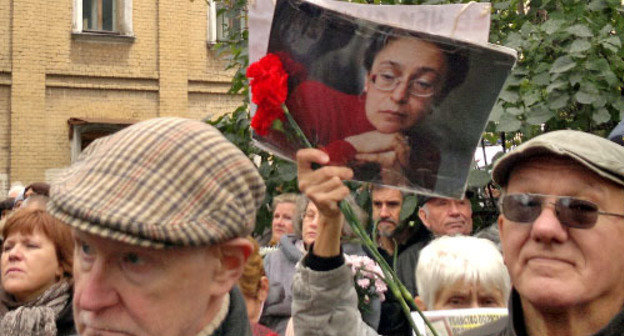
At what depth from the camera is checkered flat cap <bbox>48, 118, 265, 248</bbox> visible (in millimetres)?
1561

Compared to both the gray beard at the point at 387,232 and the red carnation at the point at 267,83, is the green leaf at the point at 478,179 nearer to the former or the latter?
the gray beard at the point at 387,232

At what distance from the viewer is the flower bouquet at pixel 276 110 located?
7.18ft

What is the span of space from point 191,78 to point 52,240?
14225mm

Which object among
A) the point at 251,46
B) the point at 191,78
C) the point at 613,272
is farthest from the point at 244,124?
the point at 191,78

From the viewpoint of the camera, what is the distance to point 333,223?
232cm

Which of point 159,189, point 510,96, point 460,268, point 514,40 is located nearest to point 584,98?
point 510,96

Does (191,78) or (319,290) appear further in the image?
(191,78)

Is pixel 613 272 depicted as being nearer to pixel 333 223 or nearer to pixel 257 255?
pixel 333 223

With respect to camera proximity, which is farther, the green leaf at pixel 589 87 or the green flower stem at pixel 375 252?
the green leaf at pixel 589 87

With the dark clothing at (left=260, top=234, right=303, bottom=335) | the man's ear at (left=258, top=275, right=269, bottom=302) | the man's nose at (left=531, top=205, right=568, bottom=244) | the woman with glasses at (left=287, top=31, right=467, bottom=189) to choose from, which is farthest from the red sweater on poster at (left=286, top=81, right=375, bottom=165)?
the dark clothing at (left=260, top=234, right=303, bottom=335)

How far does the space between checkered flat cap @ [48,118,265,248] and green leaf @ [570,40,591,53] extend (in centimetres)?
372

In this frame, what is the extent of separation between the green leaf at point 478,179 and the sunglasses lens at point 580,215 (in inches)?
120

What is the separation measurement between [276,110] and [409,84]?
332mm


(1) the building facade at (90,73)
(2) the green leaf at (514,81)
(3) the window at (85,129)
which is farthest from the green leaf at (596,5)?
(3) the window at (85,129)
